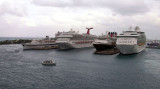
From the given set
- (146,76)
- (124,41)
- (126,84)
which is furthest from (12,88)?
(124,41)

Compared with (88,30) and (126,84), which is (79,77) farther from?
(88,30)

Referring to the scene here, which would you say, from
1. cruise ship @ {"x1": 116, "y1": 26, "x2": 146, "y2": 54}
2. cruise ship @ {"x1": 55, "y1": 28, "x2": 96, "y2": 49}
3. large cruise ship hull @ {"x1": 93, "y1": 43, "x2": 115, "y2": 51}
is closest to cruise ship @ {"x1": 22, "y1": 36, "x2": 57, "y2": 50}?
cruise ship @ {"x1": 55, "y1": 28, "x2": 96, "y2": 49}

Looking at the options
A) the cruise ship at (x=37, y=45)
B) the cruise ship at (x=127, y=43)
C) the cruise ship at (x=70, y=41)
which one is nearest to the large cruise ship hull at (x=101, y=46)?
the cruise ship at (x=127, y=43)

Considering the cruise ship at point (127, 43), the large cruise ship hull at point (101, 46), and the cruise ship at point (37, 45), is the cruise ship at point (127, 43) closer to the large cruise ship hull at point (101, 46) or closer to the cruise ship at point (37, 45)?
the large cruise ship hull at point (101, 46)

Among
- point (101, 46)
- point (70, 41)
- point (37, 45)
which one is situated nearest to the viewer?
point (101, 46)

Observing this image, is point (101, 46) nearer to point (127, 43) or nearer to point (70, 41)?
point (127, 43)

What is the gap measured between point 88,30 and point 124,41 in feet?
240

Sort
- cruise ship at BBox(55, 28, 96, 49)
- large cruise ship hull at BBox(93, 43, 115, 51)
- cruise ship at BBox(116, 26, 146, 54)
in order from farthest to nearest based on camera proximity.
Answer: cruise ship at BBox(55, 28, 96, 49) → large cruise ship hull at BBox(93, 43, 115, 51) → cruise ship at BBox(116, 26, 146, 54)

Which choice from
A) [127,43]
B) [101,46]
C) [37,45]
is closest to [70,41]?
[37,45]

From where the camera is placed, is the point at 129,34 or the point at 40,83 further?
the point at 129,34

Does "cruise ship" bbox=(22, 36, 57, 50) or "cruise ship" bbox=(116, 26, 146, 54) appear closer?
"cruise ship" bbox=(116, 26, 146, 54)

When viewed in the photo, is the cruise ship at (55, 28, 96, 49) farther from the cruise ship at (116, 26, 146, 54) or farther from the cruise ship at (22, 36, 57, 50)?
the cruise ship at (116, 26, 146, 54)

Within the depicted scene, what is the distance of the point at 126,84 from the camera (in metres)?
32.6

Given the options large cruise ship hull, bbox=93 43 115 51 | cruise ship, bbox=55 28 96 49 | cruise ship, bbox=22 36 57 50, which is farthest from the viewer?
cruise ship, bbox=55 28 96 49
